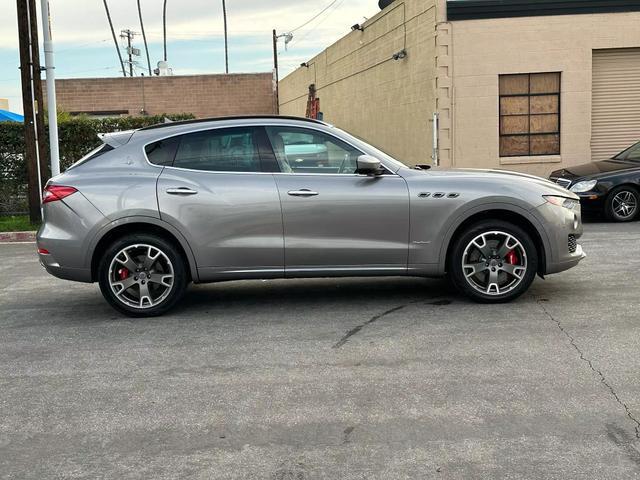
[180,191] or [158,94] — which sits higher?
[158,94]

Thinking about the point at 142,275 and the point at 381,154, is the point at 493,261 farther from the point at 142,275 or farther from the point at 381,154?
the point at 142,275

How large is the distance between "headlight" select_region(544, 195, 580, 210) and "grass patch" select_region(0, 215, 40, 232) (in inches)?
388

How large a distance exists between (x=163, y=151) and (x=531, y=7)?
480 inches

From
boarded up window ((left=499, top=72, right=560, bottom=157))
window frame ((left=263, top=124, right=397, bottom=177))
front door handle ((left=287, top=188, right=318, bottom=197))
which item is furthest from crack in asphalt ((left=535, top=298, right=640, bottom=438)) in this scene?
boarded up window ((left=499, top=72, right=560, bottom=157))

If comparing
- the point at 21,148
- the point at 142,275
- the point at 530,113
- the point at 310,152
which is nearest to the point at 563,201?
the point at 310,152

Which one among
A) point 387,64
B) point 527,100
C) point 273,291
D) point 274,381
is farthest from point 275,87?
point 274,381

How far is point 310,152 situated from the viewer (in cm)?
675

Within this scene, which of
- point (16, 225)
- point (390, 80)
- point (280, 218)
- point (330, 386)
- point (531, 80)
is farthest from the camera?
point (390, 80)

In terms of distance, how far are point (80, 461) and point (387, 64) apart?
18.4m

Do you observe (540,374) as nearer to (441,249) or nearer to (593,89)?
(441,249)

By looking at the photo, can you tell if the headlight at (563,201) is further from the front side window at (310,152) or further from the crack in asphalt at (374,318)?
the front side window at (310,152)

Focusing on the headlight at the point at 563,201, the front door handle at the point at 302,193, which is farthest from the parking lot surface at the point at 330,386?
the front door handle at the point at 302,193

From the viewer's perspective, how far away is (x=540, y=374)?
487 centimetres

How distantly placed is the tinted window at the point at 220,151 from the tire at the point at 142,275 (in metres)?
0.78
